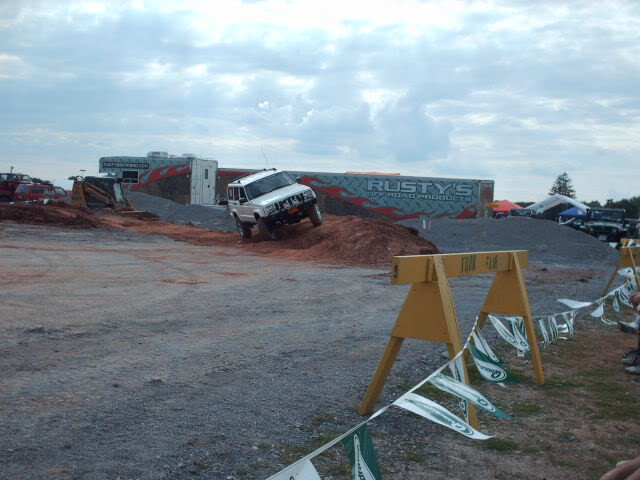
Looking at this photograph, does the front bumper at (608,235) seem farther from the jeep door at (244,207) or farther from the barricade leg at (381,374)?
the barricade leg at (381,374)

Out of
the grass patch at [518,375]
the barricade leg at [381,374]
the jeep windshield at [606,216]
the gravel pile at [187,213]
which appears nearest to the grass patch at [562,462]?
the barricade leg at [381,374]

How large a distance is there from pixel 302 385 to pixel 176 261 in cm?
1274

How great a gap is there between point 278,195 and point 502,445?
18776 mm

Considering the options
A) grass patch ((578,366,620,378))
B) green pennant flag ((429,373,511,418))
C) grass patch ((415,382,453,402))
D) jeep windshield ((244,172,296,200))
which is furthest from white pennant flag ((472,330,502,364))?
jeep windshield ((244,172,296,200))

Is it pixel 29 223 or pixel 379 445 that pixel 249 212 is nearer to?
pixel 29 223

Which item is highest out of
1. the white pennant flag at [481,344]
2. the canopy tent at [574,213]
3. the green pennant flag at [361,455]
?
the canopy tent at [574,213]

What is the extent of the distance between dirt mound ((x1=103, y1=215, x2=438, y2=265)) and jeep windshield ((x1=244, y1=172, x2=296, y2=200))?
164cm

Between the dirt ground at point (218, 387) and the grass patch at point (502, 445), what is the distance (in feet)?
0.13

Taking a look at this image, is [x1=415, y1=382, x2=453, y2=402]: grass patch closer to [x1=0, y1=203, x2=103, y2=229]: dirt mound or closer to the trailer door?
[x1=0, y1=203, x2=103, y2=229]: dirt mound

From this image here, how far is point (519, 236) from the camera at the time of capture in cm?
3108

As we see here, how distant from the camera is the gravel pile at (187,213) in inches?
1388

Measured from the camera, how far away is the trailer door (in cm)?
4303

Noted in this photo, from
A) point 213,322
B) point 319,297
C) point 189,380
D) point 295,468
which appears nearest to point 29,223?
point 319,297

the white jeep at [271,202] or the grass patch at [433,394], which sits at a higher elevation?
the white jeep at [271,202]
